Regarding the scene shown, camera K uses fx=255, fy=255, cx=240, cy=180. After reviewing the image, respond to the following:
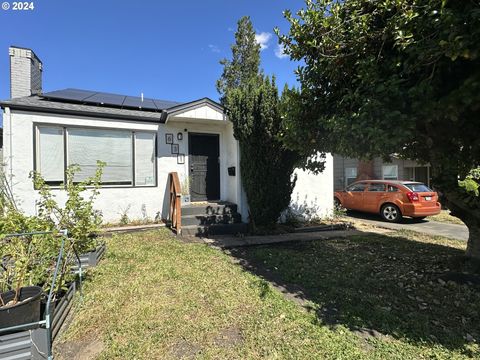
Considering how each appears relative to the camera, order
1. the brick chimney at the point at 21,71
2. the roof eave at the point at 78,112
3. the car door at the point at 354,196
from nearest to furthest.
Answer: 1. the roof eave at the point at 78,112
2. the brick chimney at the point at 21,71
3. the car door at the point at 354,196

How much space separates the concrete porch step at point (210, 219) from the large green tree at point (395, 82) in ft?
10.6

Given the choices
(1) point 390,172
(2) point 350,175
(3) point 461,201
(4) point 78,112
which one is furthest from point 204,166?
(1) point 390,172

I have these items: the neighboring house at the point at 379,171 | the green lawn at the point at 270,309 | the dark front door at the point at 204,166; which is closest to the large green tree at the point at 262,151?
the dark front door at the point at 204,166

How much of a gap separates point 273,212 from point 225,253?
1.95m

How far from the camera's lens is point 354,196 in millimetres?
10320

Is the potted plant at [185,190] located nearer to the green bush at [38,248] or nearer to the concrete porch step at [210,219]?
the concrete porch step at [210,219]

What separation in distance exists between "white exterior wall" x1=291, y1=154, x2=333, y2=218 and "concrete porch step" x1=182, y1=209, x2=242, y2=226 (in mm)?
1981

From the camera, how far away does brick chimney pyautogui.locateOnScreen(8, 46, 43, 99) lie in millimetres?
7125

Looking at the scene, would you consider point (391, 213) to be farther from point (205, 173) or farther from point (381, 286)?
point (205, 173)

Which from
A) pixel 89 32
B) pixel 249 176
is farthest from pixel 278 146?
pixel 89 32

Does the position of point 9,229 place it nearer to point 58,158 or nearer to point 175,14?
point 58,158

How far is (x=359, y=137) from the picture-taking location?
9.77 ft

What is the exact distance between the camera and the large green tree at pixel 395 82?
2.37 m

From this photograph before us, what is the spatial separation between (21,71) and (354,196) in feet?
38.9
